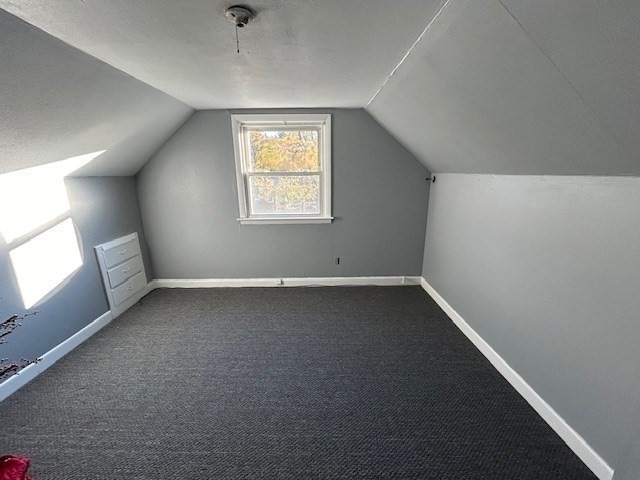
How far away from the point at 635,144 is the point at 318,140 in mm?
2567

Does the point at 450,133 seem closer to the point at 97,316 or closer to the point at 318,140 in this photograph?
the point at 318,140

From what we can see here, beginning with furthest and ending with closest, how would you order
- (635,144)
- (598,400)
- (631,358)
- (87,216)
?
(87,216) → (598,400) → (631,358) → (635,144)

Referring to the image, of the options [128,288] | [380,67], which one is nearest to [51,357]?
[128,288]

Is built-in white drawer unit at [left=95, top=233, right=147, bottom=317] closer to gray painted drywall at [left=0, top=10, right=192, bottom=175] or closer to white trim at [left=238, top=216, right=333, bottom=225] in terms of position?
gray painted drywall at [left=0, top=10, right=192, bottom=175]

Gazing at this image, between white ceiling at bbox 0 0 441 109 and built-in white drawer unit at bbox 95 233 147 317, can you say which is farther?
built-in white drawer unit at bbox 95 233 147 317

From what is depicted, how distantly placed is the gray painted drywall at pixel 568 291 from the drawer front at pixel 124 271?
3400 mm

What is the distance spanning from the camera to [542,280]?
165cm

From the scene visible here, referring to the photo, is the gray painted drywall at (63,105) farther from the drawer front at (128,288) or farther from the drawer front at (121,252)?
the drawer front at (128,288)

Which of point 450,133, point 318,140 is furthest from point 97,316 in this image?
point 450,133

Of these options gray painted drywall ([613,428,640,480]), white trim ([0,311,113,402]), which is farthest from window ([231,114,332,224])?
gray painted drywall ([613,428,640,480])

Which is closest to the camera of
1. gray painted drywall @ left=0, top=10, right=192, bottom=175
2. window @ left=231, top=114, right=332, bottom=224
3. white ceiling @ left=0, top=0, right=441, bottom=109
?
white ceiling @ left=0, top=0, right=441, bottom=109

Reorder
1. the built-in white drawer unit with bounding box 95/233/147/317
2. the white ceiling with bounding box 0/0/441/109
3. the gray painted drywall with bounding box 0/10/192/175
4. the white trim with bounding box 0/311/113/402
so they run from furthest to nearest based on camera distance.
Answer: the built-in white drawer unit with bounding box 95/233/147/317 < the white trim with bounding box 0/311/113/402 < the gray painted drywall with bounding box 0/10/192/175 < the white ceiling with bounding box 0/0/441/109

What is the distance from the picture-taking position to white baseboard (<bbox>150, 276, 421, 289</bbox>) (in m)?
3.46

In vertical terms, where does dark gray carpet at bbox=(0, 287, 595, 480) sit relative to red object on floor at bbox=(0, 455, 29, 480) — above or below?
below
